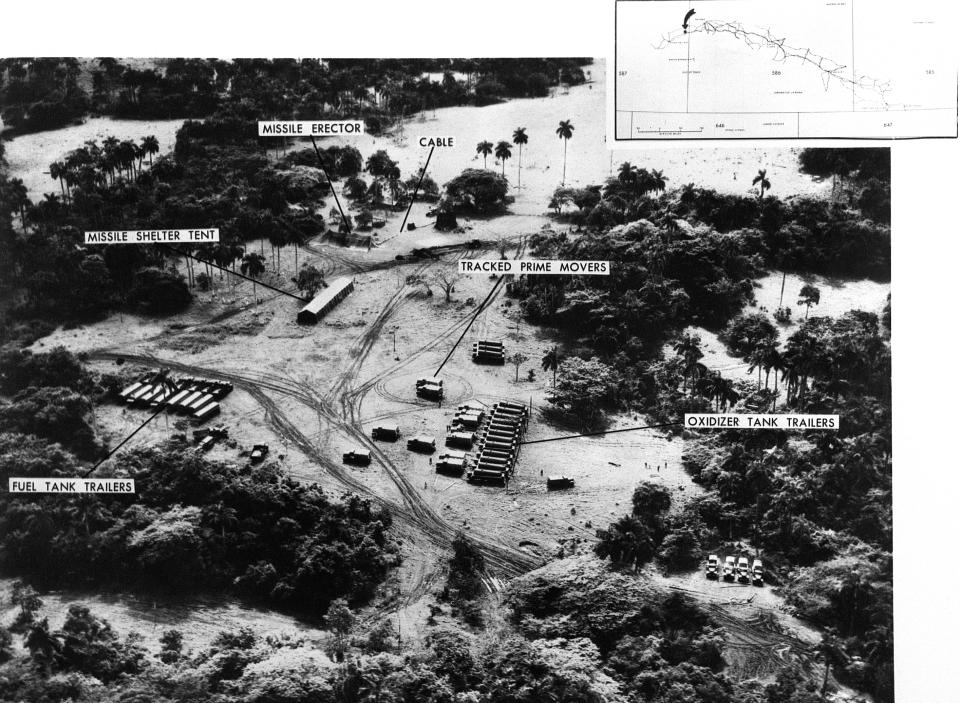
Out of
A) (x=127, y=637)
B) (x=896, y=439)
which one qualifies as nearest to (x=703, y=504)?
(x=896, y=439)

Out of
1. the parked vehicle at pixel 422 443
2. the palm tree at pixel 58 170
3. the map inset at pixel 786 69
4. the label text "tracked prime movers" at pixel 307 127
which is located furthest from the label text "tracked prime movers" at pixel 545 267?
the palm tree at pixel 58 170

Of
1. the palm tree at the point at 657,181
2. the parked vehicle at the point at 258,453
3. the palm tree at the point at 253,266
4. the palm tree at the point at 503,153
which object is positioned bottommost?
the parked vehicle at the point at 258,453

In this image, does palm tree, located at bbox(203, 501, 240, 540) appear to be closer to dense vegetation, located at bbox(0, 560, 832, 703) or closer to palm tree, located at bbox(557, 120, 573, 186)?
dense vegetation, located at bbox(0, 560, 832, 703)

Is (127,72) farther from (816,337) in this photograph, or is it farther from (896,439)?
(896,439)

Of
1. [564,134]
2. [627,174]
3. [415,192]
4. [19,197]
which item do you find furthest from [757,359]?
[19,197]

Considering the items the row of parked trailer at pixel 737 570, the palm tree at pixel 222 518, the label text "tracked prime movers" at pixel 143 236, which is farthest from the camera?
the label text "tracked prime movers" at pixel 143 236

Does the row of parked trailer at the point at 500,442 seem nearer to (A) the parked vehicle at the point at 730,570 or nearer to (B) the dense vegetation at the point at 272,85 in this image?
(A) the parked vehicle at the point at 730,570

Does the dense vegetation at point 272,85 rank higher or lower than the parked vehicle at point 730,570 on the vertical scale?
higher
